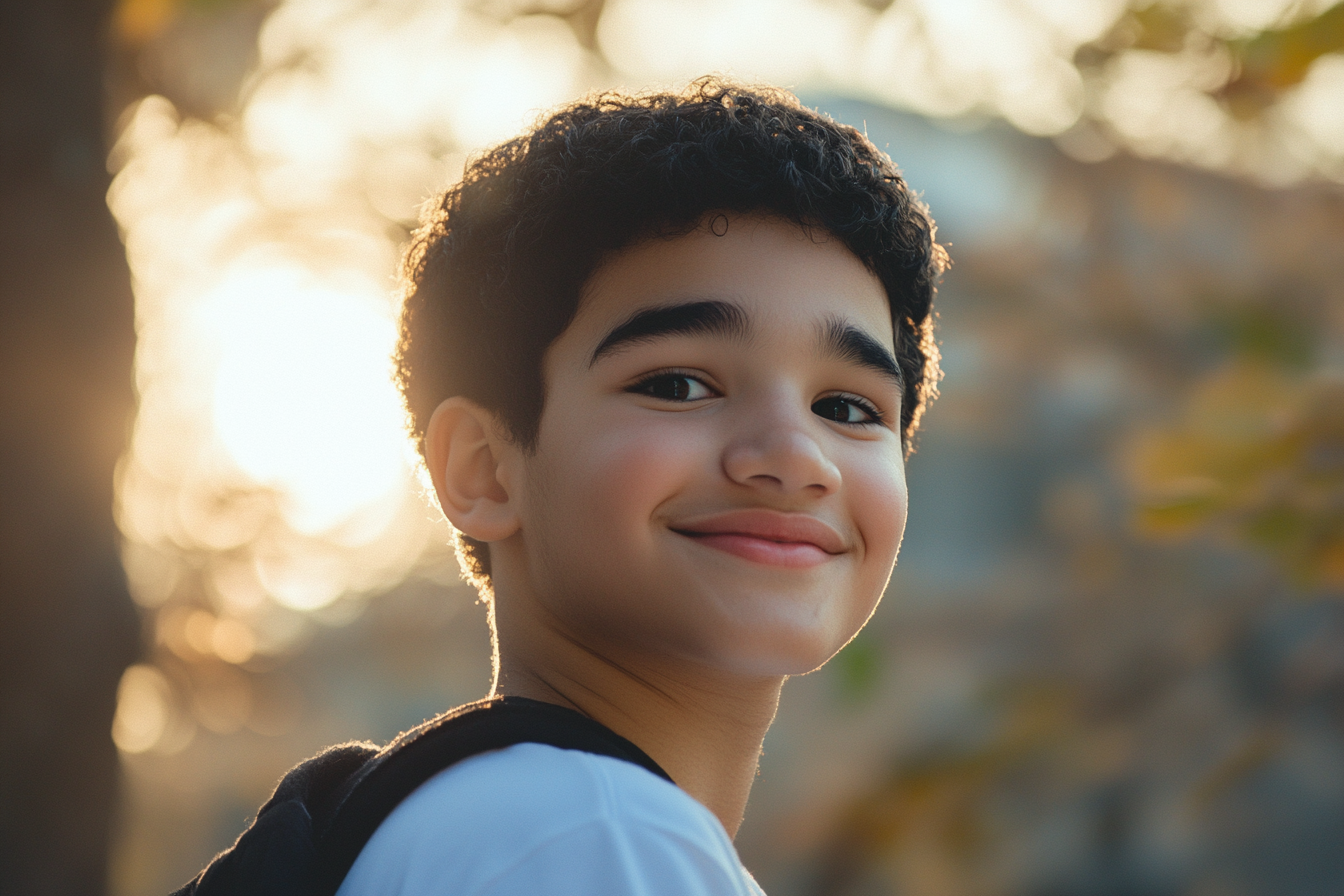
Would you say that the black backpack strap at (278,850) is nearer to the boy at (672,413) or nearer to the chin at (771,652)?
the boy at (672,413)

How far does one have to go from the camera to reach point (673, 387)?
65.2 inches

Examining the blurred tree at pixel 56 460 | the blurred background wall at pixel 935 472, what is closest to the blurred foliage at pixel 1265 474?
the blurred background wall at pixel 935 472

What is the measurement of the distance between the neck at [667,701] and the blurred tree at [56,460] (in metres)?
1.91

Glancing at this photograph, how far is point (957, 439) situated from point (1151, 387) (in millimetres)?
2001

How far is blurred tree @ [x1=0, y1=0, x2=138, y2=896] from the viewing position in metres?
3.05

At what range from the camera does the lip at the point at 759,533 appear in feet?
5.17

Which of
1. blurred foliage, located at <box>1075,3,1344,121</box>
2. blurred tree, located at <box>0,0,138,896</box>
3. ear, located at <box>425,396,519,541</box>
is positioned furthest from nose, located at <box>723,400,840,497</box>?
blurred tree, located at <box>0,0,138,896</box>

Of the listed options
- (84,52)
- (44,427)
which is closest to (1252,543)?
(44,427)

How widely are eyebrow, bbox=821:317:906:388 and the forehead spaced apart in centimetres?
2

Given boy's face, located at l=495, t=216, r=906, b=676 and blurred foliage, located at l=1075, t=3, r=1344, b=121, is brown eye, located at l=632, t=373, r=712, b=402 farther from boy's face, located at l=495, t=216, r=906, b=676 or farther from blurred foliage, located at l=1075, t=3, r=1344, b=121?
blurred foliage, located at l=1075, t=3, r=1344, b=121

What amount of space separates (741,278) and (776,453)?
0.28 m

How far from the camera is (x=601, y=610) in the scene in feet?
5.34

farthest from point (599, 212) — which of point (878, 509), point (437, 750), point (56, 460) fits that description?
point (56, 460)

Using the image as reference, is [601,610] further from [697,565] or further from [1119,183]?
[1119,183]
